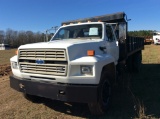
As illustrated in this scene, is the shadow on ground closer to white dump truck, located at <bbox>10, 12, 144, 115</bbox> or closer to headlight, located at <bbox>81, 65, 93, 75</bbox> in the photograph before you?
white dump truck, located at <bbox>10, 12, 144, 115</bbox>

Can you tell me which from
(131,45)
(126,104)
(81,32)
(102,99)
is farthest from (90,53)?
(131,45)

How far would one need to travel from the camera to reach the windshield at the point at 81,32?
259 inches

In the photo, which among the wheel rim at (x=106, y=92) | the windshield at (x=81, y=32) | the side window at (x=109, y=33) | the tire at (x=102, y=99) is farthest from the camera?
the side window at (x=109, y=33)

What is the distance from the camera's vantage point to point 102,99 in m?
5.33

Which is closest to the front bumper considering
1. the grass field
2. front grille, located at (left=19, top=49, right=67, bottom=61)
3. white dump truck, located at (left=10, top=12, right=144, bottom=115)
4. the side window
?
white dump truck, located at (left=10, top=12, right=144, bottom=115)

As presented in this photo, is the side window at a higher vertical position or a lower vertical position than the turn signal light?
higher

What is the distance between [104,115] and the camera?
552cm

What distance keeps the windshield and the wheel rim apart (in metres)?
1.43

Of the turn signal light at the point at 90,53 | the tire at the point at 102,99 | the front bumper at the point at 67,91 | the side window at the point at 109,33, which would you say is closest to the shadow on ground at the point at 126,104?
the tire at the point at 102,99

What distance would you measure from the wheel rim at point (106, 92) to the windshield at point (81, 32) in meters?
1.43

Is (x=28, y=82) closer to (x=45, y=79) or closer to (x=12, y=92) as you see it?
(x=45, y=79)

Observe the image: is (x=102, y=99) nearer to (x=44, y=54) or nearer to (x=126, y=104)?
(x=126, y=104)

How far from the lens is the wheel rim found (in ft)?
18.0

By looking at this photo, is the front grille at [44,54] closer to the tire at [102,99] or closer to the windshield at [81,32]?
the tire at [102,99]
